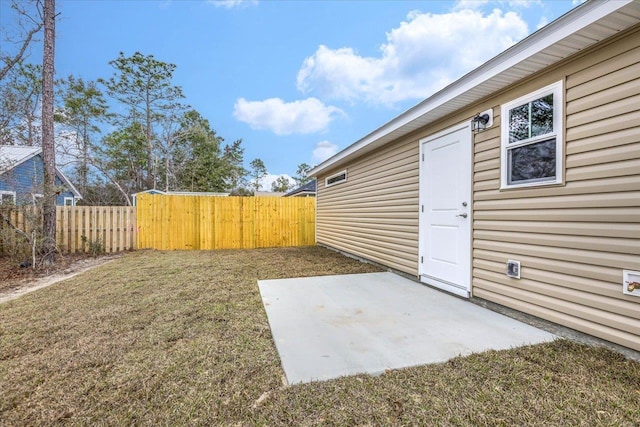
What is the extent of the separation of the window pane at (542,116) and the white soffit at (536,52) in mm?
282

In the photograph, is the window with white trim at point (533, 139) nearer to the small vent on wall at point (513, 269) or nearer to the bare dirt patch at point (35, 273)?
the small vent on wall at point (513, 269)

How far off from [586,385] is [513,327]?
Result: 3.10ft

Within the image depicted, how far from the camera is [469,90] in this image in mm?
3061

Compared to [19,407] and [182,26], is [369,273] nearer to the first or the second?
[19,407]

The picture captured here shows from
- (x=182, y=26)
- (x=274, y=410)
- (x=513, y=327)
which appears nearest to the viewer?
(x=274, y=410)

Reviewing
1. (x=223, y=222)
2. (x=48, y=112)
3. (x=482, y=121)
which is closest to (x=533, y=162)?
(x=482, y=121)

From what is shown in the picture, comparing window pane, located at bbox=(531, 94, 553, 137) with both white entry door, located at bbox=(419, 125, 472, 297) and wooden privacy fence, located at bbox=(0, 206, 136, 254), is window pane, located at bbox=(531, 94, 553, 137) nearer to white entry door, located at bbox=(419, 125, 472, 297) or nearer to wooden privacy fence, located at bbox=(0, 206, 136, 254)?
white entry door, located at bbox=(419, 125, 472, 297)

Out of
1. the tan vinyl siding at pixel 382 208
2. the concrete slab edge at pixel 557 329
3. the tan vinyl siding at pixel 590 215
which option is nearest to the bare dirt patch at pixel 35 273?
the tan vinyl siding at pixel 382 208

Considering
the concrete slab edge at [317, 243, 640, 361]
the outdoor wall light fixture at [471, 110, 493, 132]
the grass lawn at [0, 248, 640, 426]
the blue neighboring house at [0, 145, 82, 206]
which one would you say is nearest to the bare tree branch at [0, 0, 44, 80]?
the blue neighboring house at [0, 145, 82, 206]

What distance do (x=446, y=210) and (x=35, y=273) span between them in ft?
23.0

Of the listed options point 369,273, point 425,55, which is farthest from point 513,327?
point 425,55

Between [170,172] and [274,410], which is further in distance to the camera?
[170,172]

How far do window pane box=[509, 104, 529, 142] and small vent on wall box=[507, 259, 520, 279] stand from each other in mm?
1198

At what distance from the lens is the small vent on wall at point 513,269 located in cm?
276
